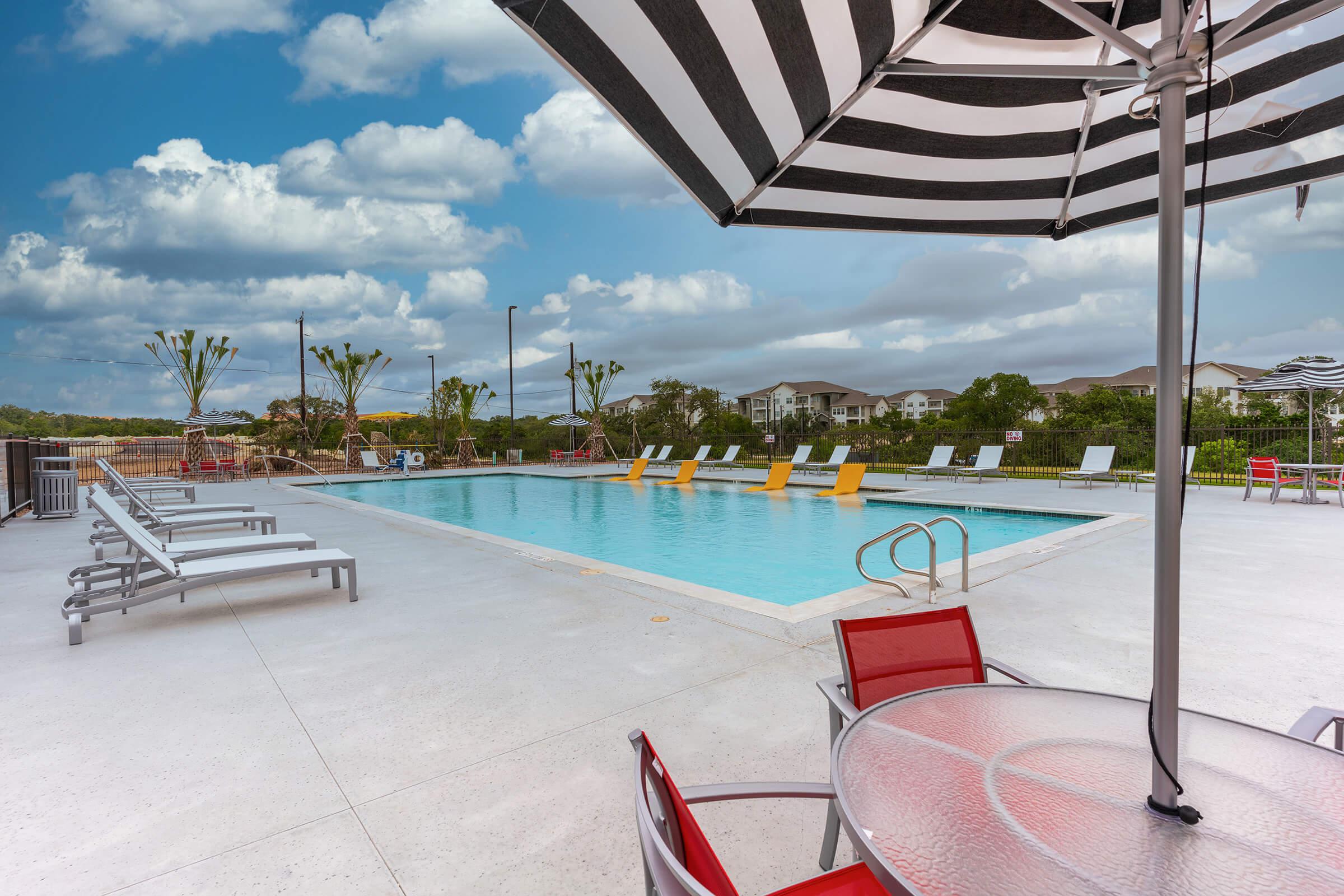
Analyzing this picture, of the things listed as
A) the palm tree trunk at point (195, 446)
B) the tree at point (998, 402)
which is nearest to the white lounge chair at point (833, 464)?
the palm tree trunk at point (195, 446)

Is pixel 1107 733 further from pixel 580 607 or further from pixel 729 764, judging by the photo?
pixel 580 607

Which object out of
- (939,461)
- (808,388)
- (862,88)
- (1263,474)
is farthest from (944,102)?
(808,388)

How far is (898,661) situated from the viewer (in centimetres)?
193

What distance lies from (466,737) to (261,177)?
63.3 m

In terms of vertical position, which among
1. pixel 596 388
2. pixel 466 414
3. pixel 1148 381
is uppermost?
pixel 1148 381

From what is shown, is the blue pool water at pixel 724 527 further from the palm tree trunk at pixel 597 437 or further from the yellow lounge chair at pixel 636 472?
the palm tree trunk at pixel 597 437

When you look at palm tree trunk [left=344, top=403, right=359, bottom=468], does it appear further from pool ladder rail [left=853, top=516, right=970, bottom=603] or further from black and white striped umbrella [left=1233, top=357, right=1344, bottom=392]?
black and white striped umbrella [left=1233, top=357, right=1344, bottom=392]

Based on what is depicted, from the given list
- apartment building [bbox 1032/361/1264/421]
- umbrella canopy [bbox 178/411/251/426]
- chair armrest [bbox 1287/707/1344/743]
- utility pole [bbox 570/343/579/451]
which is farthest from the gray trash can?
apartment building [bbox 1032/361/1264/421]

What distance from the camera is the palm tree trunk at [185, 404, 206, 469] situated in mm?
19375

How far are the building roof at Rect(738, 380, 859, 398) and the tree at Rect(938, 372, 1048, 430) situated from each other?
4620cm

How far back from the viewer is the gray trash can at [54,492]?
31.8 ft

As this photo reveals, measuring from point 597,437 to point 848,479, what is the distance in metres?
15.0

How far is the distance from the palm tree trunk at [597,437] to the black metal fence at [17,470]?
1673cm

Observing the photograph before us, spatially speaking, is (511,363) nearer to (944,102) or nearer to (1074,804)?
(944,102)
